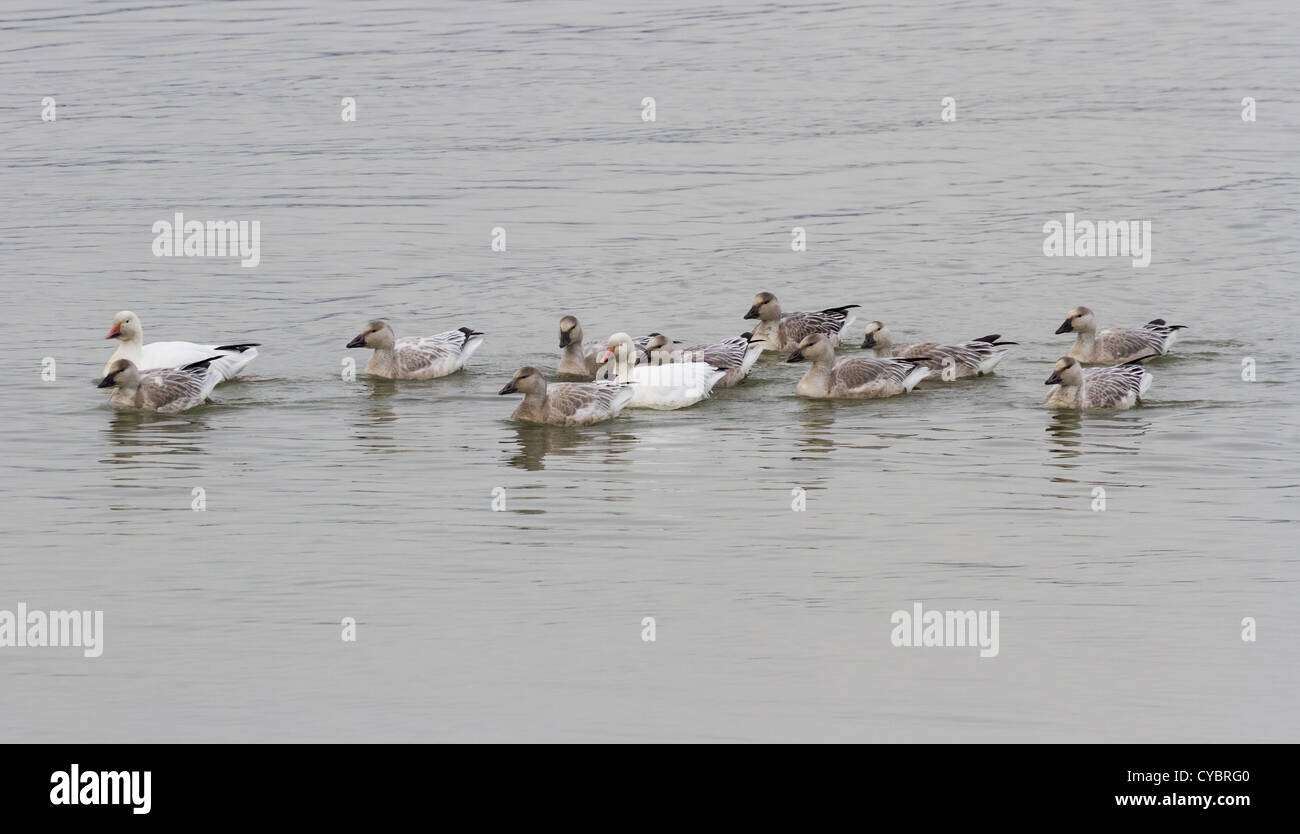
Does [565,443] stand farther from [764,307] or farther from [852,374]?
[764,307]

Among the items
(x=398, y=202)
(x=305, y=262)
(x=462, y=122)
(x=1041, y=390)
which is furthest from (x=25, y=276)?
(x=1041, y=390)

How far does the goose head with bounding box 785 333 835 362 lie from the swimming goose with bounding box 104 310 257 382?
6.39m

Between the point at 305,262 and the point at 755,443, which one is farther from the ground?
the point at 305,262

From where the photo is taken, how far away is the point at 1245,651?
39.3ft

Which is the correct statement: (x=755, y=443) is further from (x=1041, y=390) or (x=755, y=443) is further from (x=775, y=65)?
(x=775, y=65)

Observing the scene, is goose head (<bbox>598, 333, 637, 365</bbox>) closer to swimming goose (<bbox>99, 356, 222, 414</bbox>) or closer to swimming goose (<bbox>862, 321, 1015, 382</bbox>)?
swimming goose (<bbox>862, 321, 1015, 382</bbox>)

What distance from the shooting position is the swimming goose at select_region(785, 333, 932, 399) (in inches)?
810

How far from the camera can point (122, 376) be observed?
20.3 m

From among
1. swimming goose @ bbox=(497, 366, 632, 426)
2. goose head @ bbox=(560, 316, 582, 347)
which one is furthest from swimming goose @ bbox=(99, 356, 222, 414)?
goose head @ bbox=(560, 316, 582, 347)

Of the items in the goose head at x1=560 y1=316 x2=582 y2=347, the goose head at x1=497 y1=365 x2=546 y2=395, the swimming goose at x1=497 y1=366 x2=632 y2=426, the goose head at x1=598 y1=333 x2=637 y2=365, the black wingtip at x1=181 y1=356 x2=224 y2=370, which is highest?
the goose head at x1=560 y1=316 x2=582 y2=347

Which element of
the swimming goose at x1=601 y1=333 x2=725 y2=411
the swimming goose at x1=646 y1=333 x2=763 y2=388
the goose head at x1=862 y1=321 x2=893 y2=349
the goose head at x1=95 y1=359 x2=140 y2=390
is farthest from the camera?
the goose head at x1=862 y1=321 x2=893 y2=349

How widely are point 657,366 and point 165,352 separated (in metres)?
5.83

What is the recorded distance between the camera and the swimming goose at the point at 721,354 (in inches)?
821

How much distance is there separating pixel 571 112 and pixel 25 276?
13.9 meters
